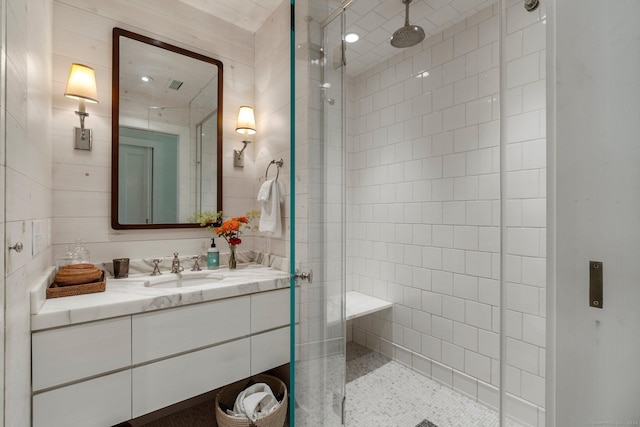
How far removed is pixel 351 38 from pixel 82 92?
141 centimetres

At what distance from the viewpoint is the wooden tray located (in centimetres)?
113

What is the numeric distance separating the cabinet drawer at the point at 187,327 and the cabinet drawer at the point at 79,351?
0.16 feet

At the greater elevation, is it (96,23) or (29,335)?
(96,23)

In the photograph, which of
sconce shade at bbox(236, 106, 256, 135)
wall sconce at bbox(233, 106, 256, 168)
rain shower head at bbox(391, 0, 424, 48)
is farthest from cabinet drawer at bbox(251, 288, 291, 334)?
rain shower head at bbox(391, 0, 424, 48)

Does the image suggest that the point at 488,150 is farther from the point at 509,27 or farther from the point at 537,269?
the point at 537,269

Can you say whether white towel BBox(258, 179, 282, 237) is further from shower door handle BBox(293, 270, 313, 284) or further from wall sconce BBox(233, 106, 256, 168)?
shower door handle BBox(293, 270, 313, 284)

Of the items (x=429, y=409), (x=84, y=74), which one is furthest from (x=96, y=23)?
(x=429, y=409)

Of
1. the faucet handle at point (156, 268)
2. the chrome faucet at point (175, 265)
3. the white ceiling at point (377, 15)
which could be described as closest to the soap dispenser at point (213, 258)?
the chrome faucet at point (175, 265)

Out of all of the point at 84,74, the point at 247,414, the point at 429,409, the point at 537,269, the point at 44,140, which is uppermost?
the point at 84,74

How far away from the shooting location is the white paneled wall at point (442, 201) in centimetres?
108

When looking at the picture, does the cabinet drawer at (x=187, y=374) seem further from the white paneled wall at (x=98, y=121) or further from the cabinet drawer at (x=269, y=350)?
the white paneled wall at (x=98, y=121)

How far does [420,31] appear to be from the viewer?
163cm
